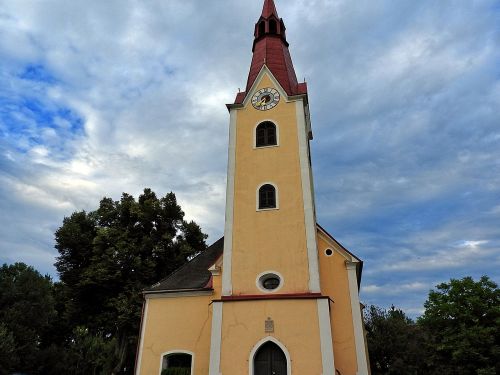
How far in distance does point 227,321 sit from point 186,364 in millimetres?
4067

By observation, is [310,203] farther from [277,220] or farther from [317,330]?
[317,330]

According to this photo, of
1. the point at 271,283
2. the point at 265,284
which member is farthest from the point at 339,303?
the point at 265,284

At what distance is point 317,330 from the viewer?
44.7 ft

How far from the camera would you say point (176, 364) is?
17.0 metres

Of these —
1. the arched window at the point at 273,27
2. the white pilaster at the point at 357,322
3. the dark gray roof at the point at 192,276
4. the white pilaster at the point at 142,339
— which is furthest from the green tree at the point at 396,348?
the arched window at the point at 273,27

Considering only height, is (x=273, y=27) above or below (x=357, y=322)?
above

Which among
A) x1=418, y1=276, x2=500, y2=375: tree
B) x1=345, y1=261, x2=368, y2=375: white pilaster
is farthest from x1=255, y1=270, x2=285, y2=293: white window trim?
x1=418, y1=276, x2=500, y2=375: tree

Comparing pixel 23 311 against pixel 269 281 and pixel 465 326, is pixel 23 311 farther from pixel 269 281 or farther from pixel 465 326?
pixel 465 326

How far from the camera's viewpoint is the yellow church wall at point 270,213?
15.2m

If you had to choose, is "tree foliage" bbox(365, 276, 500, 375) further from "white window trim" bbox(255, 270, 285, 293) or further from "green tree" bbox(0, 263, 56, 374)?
"green tree" bbox(0, 263, 56, 374)

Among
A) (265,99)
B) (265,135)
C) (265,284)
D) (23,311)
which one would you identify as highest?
(265,99)

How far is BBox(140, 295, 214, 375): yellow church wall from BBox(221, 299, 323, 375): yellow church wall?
8.13ft

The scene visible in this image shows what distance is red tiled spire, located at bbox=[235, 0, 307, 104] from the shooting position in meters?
19.9

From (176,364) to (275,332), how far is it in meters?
5.79
